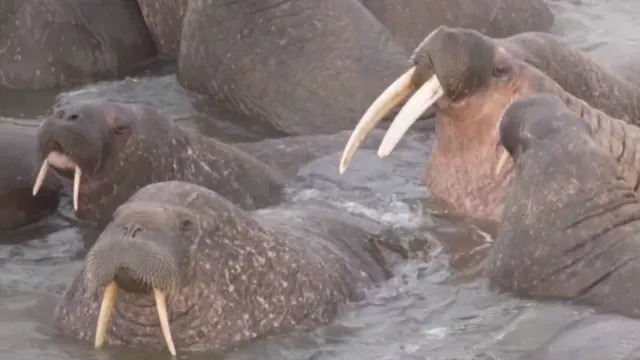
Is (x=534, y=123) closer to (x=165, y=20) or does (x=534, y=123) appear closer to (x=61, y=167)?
(x=61, y=167)

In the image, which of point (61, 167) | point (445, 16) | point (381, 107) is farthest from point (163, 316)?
point (445, 16)

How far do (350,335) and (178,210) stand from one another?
3.71ft

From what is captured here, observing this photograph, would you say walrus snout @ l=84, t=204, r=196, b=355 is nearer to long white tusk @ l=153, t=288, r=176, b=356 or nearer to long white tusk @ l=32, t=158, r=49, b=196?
long white tusk @ l=153, t=288, r=176, b=356

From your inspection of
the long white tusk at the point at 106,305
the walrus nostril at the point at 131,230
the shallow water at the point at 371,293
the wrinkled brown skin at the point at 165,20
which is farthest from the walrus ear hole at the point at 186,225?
the wrinkled brown skin at the point at 165,20

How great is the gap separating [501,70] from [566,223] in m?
1.87

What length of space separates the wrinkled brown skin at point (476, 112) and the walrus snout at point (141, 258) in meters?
2.40

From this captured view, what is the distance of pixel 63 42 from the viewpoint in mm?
13078

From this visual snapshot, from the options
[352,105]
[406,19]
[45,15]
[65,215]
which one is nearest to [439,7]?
[406,19]

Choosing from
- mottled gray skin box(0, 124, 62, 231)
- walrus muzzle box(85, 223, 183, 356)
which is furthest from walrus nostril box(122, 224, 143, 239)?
mottled gray skin box(0, 124, 62, 231)

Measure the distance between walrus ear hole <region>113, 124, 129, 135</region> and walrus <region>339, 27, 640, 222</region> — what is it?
1.32 m

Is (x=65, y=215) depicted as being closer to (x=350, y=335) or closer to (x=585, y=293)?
(x=350, y=335)

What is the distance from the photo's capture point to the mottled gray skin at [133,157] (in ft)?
32.4

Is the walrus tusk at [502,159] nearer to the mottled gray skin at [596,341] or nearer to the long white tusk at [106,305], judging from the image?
the mottled gray skin at [596,341]

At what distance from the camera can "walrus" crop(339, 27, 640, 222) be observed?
9.87m
